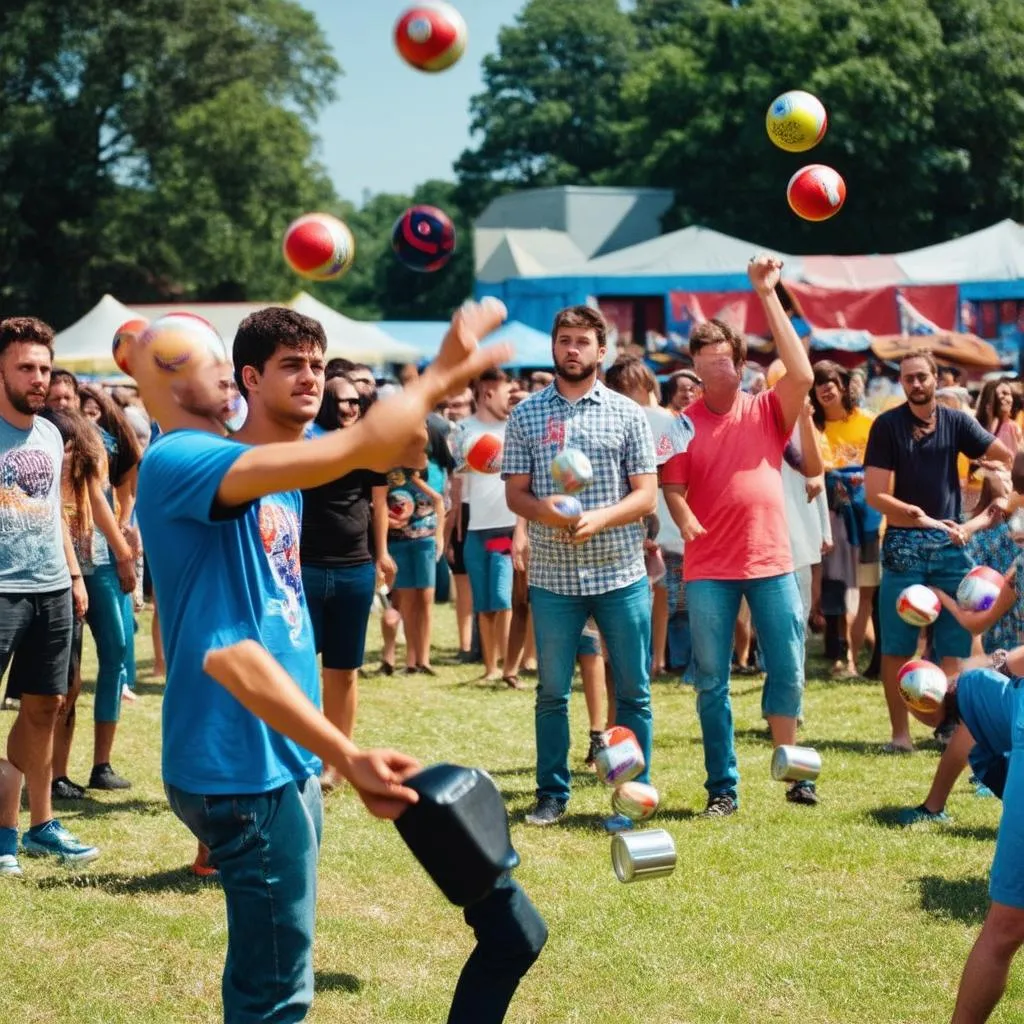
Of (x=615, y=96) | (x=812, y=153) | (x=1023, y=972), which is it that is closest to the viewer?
(x=1023, y=972)

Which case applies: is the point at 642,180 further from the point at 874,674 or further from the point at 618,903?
the point at 618,903

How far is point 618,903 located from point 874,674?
5576 millimetres

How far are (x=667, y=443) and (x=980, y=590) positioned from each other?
2089 mm

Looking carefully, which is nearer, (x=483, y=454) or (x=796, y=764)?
(x=796, y=764)

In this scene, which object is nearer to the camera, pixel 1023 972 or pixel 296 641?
pixel 296 641

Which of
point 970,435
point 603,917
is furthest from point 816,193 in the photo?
point 603,917

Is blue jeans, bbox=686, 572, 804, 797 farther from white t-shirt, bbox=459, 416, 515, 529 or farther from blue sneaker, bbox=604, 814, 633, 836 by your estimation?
white t-shirt, bbox=459, 416, 515, 529

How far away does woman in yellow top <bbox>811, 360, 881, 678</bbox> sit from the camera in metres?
10.5

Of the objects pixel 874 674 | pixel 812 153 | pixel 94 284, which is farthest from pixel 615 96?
pixel 874 674

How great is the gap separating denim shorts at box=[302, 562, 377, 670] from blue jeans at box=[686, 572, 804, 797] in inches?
64.2

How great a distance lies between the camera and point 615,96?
70.8 m

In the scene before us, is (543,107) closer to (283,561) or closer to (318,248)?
(318,248)

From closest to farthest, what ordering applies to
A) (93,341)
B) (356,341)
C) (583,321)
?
A: (583,321)
(93,341)
(356,341)

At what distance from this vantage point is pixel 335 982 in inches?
190
